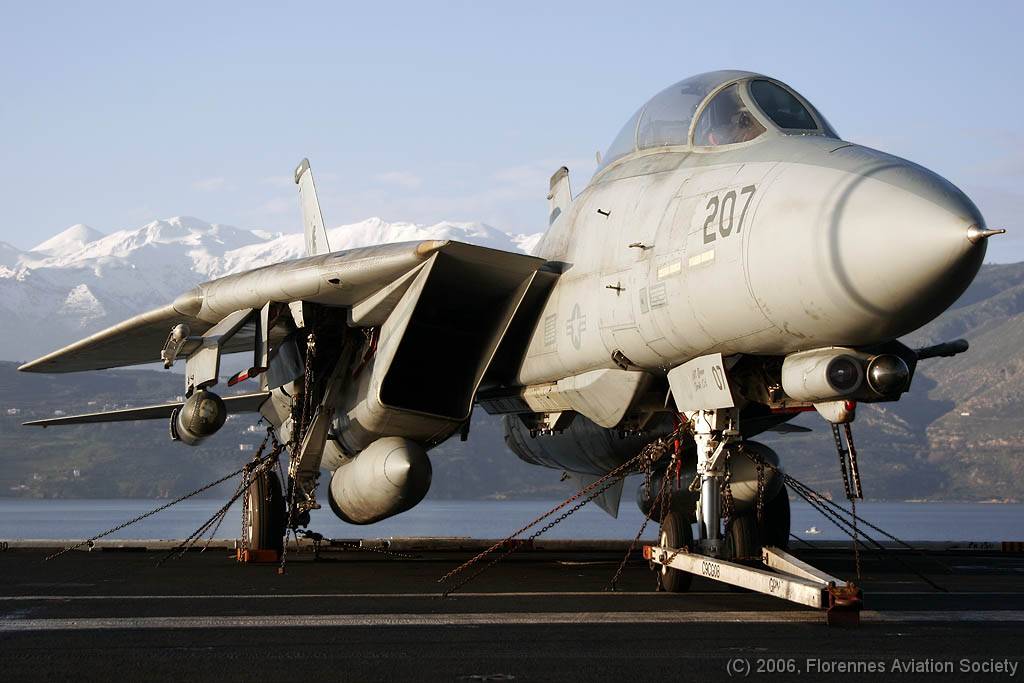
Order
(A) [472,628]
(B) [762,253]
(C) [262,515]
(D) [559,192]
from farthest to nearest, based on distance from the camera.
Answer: (D) [559,192] < (C) [262,515] < (B) [762,253] < (A) [472,628]

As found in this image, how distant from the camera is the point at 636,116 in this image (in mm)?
10945

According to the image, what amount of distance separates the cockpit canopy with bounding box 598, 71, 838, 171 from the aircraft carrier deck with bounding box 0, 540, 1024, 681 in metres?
3.63

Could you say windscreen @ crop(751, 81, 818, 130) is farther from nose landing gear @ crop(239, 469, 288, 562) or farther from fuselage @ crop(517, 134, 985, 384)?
nose landing gear @ crop(239, 469, 288, 562)

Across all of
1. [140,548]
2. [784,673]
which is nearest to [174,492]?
[140,548]

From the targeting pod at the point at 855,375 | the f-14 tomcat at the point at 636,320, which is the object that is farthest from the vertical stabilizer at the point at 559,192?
the targeting pod at the point at 855,375

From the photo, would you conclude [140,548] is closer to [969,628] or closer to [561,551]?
[561,551]

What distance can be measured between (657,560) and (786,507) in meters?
3.95

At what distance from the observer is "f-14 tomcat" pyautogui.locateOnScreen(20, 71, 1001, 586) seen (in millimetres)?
7664

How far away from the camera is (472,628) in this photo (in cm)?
734

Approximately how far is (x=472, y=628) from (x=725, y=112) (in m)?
4.66

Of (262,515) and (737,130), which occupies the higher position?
(737,130)

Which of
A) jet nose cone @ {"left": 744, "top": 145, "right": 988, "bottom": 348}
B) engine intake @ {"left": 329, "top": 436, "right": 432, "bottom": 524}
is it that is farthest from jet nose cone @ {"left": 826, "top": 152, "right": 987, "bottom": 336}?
engine intake @ {"left": 329, "top": 436, "right": 432, "bottom": 524}

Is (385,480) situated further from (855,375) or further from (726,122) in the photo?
(855,375)

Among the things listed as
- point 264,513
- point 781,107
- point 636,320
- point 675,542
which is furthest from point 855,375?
point 264,513
